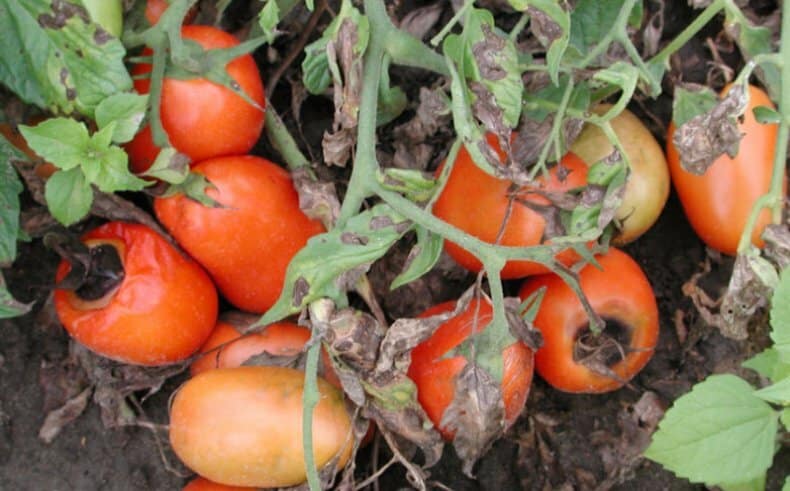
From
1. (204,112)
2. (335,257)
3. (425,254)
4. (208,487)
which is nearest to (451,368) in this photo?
(425,254)

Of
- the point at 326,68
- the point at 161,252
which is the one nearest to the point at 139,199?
the point at 161,252

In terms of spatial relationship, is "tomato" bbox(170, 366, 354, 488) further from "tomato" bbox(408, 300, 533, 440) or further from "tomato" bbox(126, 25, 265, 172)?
"tomato" bbox(126, 25, 265, 172)

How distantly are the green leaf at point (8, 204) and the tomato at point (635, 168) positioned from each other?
936 mm

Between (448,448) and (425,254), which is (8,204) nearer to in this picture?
(425,254)

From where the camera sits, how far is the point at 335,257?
4.42 ft

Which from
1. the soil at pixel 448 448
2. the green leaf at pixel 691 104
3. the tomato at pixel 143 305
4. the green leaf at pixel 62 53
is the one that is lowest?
the soil at pixel 448 448

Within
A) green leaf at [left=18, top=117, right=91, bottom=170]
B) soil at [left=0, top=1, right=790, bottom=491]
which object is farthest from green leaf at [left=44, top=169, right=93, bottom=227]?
soil at [left=0, top=1, right=790, bottom=491]

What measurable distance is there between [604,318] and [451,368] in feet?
0.99

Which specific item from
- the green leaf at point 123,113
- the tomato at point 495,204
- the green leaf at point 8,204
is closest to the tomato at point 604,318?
the tomato at point 495,204

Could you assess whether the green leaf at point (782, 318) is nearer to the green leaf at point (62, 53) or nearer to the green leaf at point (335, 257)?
the green leaf at point (335, 257)

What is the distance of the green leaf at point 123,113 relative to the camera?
1465 millimetres

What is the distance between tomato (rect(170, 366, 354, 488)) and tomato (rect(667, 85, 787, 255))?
2.46 feet

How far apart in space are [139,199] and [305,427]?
636 mm

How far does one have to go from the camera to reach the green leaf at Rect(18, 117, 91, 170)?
1.44 meters
